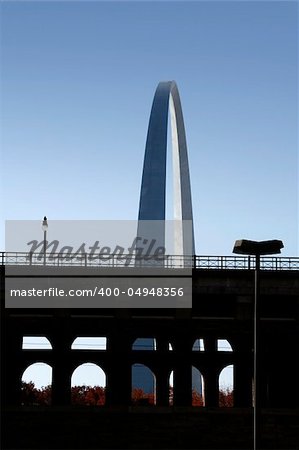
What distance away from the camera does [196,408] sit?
49.8 m

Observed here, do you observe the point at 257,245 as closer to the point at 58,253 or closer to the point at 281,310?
the point at 58,253

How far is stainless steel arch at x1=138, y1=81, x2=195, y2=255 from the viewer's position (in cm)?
8588

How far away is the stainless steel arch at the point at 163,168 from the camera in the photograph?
Result: 85875 mm

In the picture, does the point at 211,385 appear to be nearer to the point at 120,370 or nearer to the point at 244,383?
the point at 244,383

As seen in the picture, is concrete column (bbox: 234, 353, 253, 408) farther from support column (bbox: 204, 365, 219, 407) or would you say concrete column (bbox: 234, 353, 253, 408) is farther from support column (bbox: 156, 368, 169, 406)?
support column (bbox: 156, 368, 169, 406)

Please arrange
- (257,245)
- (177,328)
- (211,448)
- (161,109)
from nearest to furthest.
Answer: (257,245) → (211,448) → (177,328) → (161,109)

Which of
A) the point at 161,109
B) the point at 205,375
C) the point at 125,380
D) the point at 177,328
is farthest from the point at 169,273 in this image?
the point at 161,109

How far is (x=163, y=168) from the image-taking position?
86.1 meters

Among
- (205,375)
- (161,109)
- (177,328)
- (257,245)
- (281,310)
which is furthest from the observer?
(161,109)

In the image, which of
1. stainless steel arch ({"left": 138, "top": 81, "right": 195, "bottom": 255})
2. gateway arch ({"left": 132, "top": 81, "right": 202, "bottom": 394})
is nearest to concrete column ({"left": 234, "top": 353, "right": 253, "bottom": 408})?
gateway arch ({"left": 132, "top": 81, "right": 202, "bottom": 394})

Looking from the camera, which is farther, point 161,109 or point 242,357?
point 161,109

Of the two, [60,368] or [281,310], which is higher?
[281,310]

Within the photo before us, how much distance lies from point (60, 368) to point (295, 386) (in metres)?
12.8

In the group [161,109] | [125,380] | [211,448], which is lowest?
[211,448]
